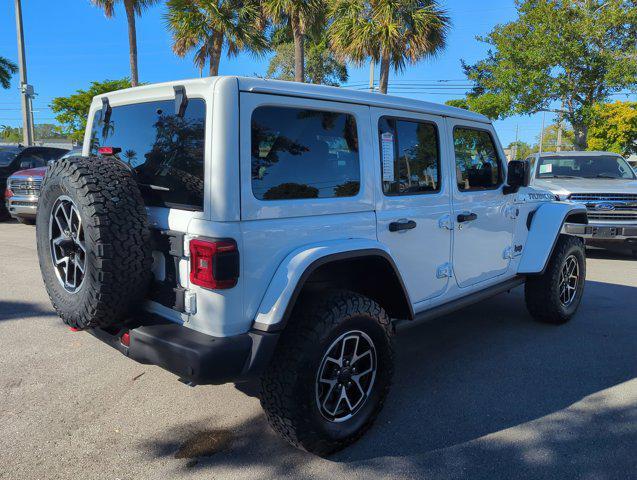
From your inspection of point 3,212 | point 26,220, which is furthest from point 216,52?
A: point 26,220

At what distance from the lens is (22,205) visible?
1009 centimetres

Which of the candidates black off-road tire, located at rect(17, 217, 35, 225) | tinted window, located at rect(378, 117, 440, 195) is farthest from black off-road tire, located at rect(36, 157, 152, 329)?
black off-road tire, located at rect(17, 217, 35, 225)

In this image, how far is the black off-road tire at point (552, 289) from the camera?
4632mm

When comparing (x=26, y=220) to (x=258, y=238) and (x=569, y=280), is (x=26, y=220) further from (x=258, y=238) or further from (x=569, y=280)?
(x=569, y=280)

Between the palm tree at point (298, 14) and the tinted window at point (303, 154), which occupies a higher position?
the palm tree at point (298, 14)

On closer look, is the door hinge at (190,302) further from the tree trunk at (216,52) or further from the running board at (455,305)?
the tree trunk at (216,52)

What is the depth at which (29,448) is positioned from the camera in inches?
107

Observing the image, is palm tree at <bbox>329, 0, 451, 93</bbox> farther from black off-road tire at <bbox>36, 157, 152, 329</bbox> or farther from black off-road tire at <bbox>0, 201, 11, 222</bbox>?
black off-road tire at <bbox>36, 157, 152, 329</bbox>

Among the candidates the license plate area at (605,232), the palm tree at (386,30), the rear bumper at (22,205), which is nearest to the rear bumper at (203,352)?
the license plate area at (605,232)

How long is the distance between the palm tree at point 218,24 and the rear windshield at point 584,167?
1157 centimetres

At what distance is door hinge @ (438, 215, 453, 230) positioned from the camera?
11.3 ft

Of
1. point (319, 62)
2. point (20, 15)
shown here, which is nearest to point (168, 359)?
point (20, 15)

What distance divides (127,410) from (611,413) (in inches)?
121

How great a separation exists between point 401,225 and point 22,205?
955 cm
